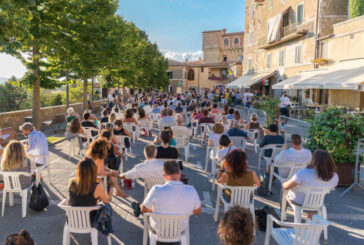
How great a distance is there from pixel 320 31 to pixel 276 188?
17.6m

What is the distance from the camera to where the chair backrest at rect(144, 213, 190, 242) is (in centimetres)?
341

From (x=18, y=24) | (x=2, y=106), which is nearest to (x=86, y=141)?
(x=18, y=24)

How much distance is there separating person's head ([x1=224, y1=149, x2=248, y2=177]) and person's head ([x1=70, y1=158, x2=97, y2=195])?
1850 mm

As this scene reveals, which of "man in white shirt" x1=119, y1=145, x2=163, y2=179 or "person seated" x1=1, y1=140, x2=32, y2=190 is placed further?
"person seated" x1=1, y1=140, x2=32, y2=190

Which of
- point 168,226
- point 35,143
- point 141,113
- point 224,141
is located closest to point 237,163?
point 168,226

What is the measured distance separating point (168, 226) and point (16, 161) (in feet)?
9.87

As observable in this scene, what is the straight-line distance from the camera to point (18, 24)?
6.59 metres

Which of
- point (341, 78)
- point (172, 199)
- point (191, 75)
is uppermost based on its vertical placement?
point (191, 75)

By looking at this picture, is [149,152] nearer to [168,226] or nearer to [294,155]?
[168,226]

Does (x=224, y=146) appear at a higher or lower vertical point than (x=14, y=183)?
higher

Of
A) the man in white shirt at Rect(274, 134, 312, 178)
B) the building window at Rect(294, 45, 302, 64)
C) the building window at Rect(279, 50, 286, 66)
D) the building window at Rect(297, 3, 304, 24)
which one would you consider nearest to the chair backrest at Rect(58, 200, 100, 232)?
the man in white shirt at Rect(274, 134, 312, 178)

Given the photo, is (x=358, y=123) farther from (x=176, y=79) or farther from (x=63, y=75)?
(x=176, y=79)

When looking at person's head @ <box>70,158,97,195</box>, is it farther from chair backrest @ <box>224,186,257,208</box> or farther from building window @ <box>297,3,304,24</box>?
building window @ <box>297,3,304,24</box>

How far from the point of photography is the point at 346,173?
23.2ft
